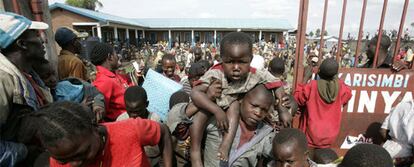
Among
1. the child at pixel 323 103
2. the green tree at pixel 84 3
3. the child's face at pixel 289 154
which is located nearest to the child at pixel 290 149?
the child's face at pixel 289 154

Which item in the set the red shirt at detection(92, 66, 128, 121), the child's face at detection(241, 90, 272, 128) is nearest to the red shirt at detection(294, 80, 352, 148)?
the child's face at detection(241, 90, 272, 128)

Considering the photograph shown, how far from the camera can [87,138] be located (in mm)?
1085

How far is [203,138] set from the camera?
70.5 inches

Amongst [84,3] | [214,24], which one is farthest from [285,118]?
[84,3]

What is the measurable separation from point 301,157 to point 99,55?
215 centimetres

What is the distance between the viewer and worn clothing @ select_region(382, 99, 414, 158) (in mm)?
2174

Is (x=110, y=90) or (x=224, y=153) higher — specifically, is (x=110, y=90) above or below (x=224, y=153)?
above

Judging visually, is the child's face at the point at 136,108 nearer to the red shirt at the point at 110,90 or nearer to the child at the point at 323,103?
the red shirt at the point at 110,90

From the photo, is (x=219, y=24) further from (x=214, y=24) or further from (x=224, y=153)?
(x=224, y=153)

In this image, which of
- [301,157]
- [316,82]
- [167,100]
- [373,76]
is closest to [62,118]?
[301,157]

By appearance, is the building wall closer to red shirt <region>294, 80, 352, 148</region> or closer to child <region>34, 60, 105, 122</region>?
child <region>34, 60, 105, 122</region>

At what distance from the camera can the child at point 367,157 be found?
1.45 meters

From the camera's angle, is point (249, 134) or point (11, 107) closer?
point (11, 107)

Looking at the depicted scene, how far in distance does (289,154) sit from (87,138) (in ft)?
3.93
